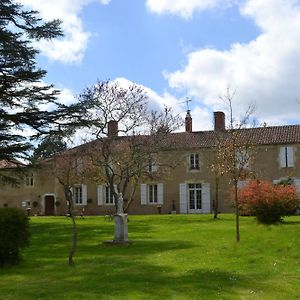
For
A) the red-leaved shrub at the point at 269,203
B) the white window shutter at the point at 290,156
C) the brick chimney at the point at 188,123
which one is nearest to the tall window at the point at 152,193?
the brick chimney at the point at 188,123

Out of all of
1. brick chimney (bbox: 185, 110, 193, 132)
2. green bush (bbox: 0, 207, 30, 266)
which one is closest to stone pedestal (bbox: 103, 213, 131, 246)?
green bush (bbox: 0, 207, 30, 266)

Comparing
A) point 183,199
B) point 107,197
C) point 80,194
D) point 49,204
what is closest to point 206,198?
point 183,199

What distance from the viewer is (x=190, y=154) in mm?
38000

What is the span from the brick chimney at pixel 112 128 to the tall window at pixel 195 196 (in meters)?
8.97

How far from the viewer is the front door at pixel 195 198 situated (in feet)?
123

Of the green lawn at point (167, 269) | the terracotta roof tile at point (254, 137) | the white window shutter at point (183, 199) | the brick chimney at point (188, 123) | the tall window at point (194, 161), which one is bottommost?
the green lawn at point (167, 269)

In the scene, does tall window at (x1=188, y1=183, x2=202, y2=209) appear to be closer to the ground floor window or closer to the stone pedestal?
the ground floor window

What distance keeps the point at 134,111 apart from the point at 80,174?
18.6 feet

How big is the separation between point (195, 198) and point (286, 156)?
7060mm

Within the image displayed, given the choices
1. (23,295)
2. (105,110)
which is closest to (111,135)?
(105,110)

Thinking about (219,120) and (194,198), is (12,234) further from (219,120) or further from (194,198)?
(219,120)

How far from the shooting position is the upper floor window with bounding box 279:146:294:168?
3525 centimetres

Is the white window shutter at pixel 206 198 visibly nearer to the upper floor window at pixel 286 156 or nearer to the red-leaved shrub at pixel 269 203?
the upper floor window at pixel 286 156

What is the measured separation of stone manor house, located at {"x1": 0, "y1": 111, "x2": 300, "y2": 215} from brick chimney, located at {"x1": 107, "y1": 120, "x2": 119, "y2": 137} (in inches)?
254
